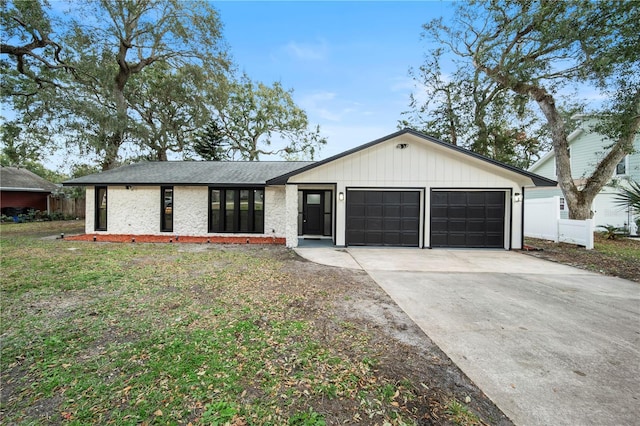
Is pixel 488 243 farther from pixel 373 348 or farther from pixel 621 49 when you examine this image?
pixel 373 348

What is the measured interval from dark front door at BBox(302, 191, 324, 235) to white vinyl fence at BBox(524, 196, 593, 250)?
9.46 metres

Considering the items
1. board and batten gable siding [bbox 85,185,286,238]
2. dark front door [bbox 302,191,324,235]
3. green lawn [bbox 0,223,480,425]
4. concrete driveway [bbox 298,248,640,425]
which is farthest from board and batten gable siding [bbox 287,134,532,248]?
green lawn [bbox 0,223,480,425]

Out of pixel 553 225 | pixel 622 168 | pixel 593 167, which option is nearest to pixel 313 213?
pixel 553 225

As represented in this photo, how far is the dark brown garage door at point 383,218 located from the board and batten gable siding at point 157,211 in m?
3.29

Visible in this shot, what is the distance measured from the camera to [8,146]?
49.2 ft

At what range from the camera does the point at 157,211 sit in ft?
39.2

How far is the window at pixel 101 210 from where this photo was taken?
1210cm

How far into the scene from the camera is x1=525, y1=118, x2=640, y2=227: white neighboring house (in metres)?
13.7

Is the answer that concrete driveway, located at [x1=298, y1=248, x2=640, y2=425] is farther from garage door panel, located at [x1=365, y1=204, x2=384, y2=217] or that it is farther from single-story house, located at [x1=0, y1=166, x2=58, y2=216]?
single-story house, located at [x1=0, y1=166, x2=58, y2=216]

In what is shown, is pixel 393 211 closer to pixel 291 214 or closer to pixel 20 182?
pixel 291 214

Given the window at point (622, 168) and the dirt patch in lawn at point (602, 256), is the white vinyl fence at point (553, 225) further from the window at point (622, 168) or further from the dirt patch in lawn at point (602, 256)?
the window at point (622, 168)

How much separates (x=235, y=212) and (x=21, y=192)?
18940 mm

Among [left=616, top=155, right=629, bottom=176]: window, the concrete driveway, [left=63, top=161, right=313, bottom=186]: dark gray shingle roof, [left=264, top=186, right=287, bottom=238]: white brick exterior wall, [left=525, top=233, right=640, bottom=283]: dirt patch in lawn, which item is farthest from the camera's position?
[left=616, top=155, right=629, bottom=176]: window

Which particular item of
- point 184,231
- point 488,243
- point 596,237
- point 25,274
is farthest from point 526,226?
point 25,274
